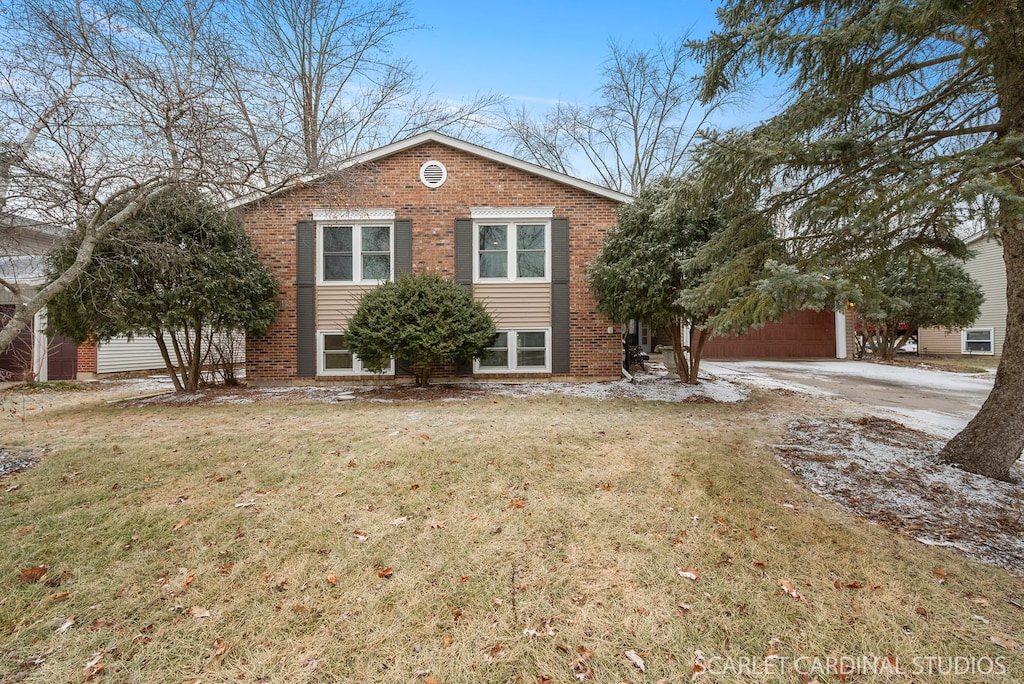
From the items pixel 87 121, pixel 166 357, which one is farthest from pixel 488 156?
pixel 166 357

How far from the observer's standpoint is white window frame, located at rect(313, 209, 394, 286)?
9.89 m

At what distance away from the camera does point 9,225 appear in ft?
16.1

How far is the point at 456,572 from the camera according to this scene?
8.69 ft

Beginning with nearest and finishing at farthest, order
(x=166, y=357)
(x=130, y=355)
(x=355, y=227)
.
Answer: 1. (x=166, y=357)
2. (x=355, y=227)
3. (x=130, y=355)

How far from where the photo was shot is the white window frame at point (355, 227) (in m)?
9.89

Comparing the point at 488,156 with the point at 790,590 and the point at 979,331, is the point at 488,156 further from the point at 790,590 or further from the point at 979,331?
the point at 979,331

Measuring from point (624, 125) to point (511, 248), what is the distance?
1427cm

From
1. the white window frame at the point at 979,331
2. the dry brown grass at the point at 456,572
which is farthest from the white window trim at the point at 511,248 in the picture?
the white window frame at the point at 979,331

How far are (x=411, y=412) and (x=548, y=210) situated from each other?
18.7ft

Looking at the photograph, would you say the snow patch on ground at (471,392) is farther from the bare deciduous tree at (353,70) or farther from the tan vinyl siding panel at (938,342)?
the tan vinyl siding panel at (938,342)

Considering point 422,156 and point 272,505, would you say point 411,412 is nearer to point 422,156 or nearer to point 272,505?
point 272,505

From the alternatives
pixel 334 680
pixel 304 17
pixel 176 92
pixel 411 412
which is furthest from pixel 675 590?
pixel 304 17

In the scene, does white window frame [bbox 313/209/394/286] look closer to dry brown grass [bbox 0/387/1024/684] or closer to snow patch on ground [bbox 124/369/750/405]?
snow patch on ground [bbox 124/369/750/405]

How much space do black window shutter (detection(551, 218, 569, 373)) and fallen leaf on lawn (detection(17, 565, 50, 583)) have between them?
Result: 8423mm
